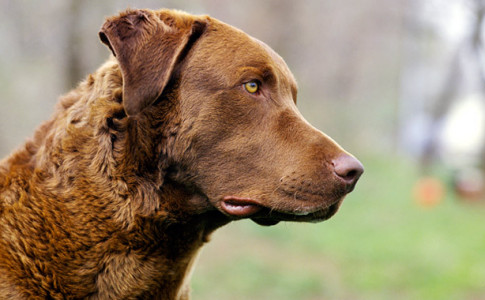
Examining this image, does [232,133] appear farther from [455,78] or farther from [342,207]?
[455,78]

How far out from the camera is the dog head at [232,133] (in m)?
2.84

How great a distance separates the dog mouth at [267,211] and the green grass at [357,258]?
4712mm

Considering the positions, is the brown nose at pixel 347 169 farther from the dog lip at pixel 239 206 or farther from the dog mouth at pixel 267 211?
the dog lip at pixel 239 206

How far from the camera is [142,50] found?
2.78 metres

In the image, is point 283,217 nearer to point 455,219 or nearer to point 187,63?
point 187,63

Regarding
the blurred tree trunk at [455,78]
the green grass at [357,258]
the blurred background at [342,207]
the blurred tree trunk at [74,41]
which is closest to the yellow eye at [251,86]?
the blurred background at [342,207]

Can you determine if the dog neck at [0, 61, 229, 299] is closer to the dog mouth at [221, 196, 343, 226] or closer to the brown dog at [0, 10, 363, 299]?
the brown dog at [0, 10, 363, 299]

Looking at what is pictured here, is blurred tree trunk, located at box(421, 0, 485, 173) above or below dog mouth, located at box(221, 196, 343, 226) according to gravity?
above

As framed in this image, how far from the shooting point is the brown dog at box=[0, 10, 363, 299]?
2754 mm

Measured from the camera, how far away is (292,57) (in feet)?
60.5

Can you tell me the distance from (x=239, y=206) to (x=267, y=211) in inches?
6.1

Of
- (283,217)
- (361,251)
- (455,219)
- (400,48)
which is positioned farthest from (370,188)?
(400,48)

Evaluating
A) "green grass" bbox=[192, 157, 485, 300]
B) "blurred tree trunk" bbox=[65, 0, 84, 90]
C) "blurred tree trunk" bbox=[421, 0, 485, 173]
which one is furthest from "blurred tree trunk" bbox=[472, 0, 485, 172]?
"blurred tree trunk" bbox=[65, 0, 84, 90]

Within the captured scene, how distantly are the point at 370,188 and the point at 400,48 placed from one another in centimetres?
2181
